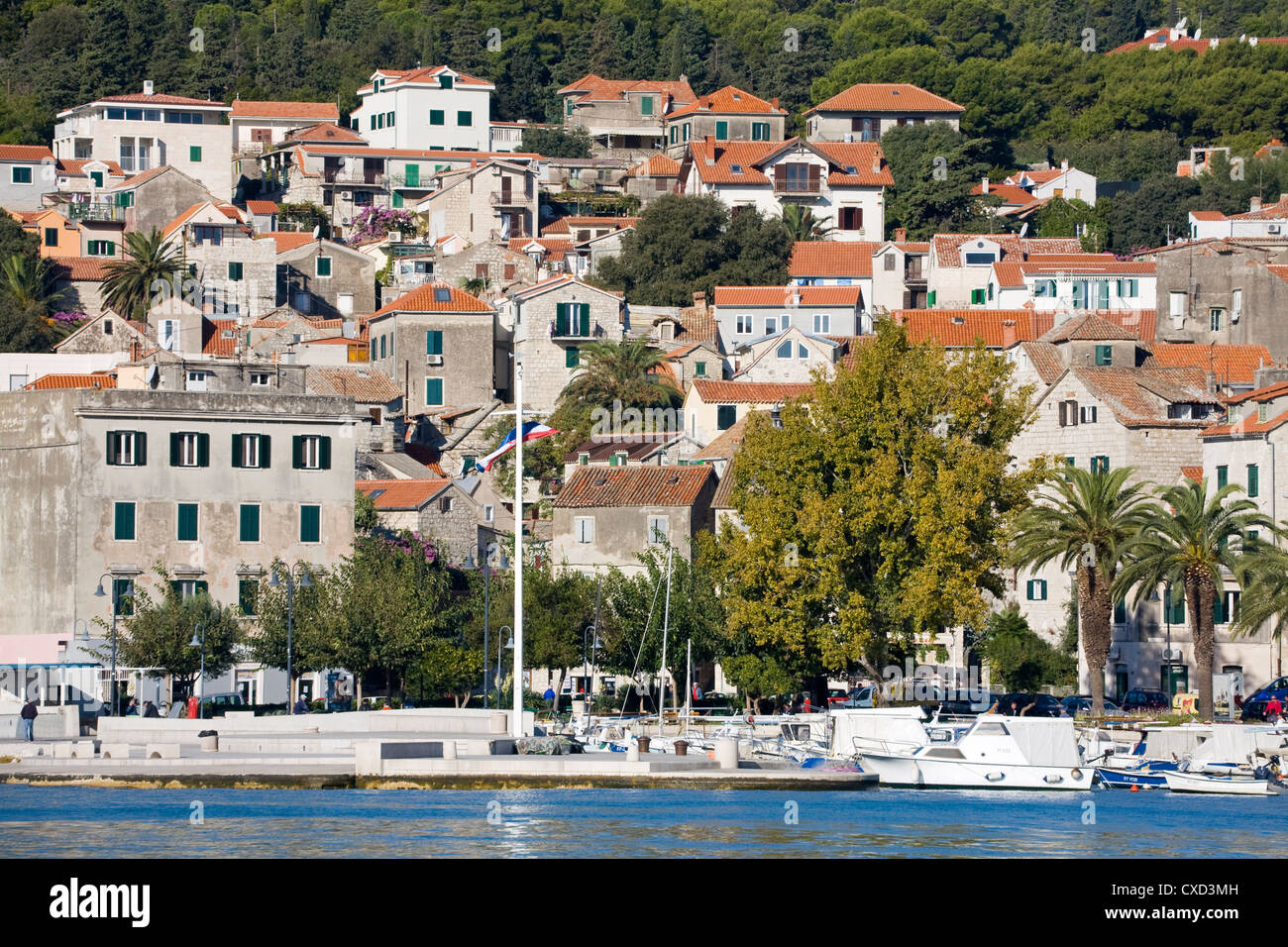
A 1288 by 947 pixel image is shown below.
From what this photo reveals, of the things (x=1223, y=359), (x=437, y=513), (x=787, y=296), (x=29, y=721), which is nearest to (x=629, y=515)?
(x=437, y=513)

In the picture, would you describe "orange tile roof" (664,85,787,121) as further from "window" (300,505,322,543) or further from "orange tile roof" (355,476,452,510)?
"window" (300,505,322,543)

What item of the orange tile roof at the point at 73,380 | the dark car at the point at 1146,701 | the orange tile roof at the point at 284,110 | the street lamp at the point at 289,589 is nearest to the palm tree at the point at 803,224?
the orange tile roof at the point at 284,110

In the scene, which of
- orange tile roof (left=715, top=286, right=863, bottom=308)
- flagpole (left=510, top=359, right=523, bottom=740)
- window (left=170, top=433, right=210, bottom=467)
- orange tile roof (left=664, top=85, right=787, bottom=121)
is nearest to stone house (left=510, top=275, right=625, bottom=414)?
orange tile roof (left=715, top=286, right=863, bottom=308)

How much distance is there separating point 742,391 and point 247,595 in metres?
31.7

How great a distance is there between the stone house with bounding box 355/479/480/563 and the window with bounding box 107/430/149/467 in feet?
48.4

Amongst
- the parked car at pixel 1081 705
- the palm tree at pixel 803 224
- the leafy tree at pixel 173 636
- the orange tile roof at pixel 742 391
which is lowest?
the parked car at pixel 1081 705

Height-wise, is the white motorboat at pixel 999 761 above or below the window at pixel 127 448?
below

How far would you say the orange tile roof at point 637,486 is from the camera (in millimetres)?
76188

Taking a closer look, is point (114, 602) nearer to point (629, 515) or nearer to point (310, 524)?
point (310, 524)

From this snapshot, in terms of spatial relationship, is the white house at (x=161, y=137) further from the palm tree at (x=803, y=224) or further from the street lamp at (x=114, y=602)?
the street lamp at (x=114, y=602)

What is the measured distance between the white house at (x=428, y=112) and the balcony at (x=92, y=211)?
21.8m

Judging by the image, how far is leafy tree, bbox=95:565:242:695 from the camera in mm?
61438
